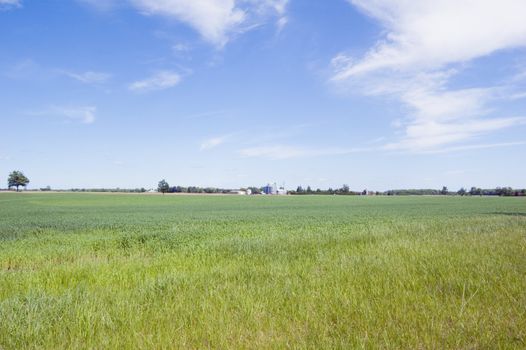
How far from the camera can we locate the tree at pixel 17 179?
170250mm

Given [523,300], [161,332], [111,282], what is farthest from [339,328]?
[111,282]

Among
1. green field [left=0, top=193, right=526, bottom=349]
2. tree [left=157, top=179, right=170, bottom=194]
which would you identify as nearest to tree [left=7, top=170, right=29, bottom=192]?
tree [left=157, top=179, right=170, bottom=194]

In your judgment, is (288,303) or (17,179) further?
(17,179)

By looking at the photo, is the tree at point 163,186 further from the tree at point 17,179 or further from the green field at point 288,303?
the green field at point 288,303

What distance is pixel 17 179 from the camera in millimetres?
171000

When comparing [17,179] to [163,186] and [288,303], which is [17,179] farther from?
[288,303]

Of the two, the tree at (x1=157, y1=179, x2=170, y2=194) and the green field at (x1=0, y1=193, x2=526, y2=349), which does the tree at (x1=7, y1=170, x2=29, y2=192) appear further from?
the green field at (x1=0, y1=193, x2=526, y2=349)

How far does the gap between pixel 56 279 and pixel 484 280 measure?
31.0ft

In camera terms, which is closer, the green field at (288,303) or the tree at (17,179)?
the green field at (288,303)

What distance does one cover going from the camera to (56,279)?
8844mm

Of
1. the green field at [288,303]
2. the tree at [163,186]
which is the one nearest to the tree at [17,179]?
the tree at [163,186]

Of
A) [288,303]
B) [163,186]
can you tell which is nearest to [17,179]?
[163,186]

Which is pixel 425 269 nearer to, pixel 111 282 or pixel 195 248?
pixel 111 282

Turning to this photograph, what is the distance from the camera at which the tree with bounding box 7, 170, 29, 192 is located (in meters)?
170
